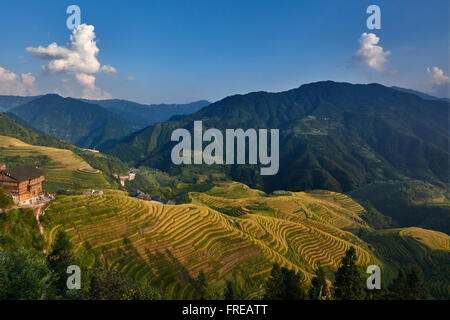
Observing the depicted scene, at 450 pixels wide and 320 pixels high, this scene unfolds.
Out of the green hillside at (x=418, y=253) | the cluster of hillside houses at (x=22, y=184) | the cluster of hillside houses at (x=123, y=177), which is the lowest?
the green hillside at (x=418, y=253)

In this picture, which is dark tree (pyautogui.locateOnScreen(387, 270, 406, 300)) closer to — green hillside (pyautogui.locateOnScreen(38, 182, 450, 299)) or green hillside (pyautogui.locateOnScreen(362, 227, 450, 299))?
green hillside (pyautogui.locateOnScreen(38, 182, 450, 299))

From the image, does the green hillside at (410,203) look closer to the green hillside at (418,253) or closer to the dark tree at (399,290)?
the green hillside at (418,253)

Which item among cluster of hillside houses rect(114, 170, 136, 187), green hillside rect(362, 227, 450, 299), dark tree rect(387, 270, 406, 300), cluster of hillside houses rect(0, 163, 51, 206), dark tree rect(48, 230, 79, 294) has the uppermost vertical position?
cluster of hillside houses rect(0, 163, 51, 206)

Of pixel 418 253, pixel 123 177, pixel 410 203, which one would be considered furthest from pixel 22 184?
pixel 410 203

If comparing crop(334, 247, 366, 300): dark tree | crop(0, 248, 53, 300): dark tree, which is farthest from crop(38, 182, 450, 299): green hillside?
crop(334, 247, 366, 300): dark tree

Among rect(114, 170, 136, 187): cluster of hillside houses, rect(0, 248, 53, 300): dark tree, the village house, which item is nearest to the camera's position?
rect(0, 248, 53, 300): dark tree

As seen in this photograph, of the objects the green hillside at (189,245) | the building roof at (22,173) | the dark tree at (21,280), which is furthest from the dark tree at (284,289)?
the building roof at (22,173)

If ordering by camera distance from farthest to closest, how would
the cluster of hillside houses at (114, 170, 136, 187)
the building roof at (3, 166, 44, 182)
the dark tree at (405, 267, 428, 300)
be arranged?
the cluster of hillside houses at (114, 170, 136, 187)
the building roof at (3, 166, 44, 182)
the dark tree at (405, 267, 428, 300)
